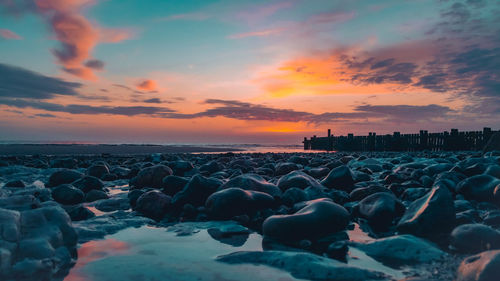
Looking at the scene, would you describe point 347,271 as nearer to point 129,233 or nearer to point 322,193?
point 129,233

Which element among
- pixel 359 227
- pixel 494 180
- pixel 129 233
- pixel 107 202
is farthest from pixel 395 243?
pixel 107 202

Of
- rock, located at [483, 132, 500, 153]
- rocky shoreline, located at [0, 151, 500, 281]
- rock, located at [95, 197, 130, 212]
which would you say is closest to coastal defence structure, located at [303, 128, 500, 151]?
rock, located at [483, 132, 500, 153]

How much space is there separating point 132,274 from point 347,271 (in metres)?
1.15

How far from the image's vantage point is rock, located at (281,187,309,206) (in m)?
3.53

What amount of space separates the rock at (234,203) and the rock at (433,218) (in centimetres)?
132

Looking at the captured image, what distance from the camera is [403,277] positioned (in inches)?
66.4

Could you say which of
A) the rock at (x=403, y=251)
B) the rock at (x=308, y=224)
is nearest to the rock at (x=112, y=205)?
the rock at (x=308, y=224)

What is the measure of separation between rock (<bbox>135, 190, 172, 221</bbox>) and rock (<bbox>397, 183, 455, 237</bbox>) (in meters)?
2.29

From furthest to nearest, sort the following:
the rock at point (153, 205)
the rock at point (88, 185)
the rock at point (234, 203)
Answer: the rock at point (88, 185)
the rock at point (153, 205)
the rock at point (234, 203)

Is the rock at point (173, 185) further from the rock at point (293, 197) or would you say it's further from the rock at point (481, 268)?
the rock at point (481, 268)

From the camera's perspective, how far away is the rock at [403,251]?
6.27ft

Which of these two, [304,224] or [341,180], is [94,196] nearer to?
[304,224]

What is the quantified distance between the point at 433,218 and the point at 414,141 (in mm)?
25140

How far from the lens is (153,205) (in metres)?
3.48
